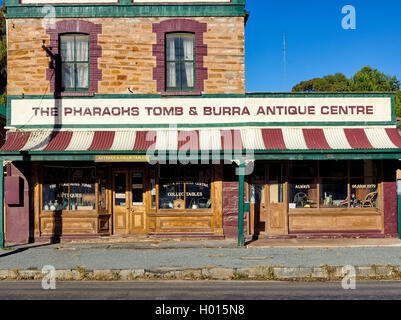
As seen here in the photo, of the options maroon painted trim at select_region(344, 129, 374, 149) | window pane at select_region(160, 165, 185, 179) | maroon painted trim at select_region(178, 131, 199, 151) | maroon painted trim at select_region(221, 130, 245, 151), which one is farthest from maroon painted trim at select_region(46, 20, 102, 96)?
maroon painted trim at select_region(344, 129, 374, 149)

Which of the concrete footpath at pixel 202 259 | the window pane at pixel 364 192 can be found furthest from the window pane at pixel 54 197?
the window pane at pixel 364 192

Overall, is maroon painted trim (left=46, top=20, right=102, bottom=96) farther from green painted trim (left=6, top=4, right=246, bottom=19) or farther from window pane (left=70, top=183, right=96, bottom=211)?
window pane (left=70, top=183, right=96, bottom=211)

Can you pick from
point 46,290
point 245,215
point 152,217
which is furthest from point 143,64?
point 46,290

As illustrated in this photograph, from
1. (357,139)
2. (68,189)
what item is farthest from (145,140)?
(357,139)

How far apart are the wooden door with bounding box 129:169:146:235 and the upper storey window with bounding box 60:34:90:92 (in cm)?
335

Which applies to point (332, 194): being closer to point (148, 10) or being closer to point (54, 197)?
point (148, 10)

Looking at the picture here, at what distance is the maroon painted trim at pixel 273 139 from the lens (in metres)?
13.1

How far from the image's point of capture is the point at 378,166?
14.1m

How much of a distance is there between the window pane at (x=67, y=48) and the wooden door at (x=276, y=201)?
754cm

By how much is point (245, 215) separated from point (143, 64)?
19.6ft

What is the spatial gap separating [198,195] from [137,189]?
6.74 ft

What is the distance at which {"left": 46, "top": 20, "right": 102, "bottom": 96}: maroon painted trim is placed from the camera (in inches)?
549

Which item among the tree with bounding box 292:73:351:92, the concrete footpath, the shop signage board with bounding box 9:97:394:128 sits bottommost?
the concrete footpath

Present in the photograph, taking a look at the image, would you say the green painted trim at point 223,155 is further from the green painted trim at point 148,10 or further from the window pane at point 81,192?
the green painted trim at point 148,10
